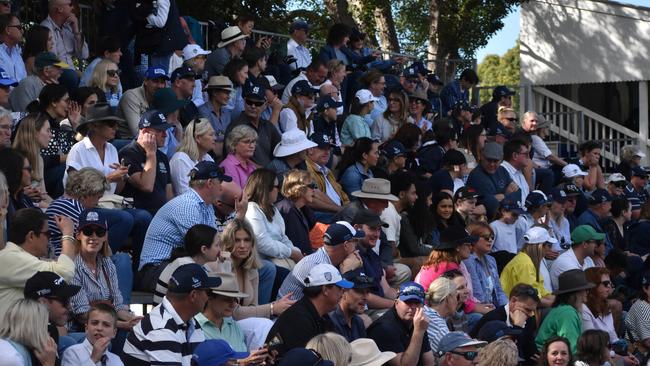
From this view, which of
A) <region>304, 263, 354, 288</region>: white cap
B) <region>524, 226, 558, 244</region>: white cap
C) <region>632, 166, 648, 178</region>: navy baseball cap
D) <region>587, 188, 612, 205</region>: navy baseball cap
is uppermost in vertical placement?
<region>304, 263, 354, 288</region>: white cap

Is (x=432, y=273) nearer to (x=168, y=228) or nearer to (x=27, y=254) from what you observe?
(x=168, y=228)

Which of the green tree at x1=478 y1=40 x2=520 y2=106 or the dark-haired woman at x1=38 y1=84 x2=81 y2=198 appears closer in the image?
the dark-haired woman at x1=38 y1=84 x2=81 y2=198

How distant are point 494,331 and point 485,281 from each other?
1.90 metres

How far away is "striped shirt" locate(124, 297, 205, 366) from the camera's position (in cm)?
A: 859

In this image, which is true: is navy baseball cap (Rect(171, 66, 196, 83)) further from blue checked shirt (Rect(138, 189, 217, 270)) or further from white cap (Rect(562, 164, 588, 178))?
white cap (Rect(562, 164, 588, 178))

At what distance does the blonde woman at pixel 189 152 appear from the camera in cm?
1264

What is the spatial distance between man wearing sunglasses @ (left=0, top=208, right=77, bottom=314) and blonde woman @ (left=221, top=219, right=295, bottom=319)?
4.88ft

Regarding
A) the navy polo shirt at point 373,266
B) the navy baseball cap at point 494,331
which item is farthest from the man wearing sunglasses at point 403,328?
the navy polo shirt at point 373,266

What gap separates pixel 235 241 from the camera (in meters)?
10.9

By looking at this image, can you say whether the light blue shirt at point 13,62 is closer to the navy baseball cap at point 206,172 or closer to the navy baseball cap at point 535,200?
the navy baseball cap at point 206,172

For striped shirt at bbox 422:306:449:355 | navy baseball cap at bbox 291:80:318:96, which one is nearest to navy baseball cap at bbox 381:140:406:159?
navy baseball cap at bbox 291:80:318:96

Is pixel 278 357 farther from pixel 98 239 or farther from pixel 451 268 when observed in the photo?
pixel 451 268

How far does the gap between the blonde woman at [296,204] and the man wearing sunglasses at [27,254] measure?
3266mm

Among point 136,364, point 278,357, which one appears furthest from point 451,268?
point 136,364
